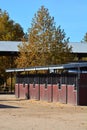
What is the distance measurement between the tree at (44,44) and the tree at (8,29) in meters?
23.3

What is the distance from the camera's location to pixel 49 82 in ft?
145

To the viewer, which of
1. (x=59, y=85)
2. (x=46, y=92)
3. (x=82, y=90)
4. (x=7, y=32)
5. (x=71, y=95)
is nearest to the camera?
(x=82, y=90)

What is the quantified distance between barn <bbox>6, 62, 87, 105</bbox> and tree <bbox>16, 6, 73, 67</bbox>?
6015 millimetres

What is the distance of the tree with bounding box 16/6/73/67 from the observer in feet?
193

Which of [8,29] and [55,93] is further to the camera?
[8,29]

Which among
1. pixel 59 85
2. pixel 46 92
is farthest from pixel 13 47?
pixel 59 85

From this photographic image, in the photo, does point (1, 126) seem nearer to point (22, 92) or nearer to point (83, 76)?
point (83, 76)

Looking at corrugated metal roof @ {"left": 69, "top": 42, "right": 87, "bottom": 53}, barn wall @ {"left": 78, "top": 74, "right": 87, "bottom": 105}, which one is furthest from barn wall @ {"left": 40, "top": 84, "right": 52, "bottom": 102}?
corrugated metal roof @ {"left": 69, "top": 42, "right": 87, "bottom": 53}

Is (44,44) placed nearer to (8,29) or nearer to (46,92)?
(46,92)

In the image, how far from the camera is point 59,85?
1650 inches

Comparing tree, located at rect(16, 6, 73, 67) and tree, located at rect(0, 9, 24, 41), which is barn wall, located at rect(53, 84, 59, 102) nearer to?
tree, located at rect(16, 6, 73, 67)

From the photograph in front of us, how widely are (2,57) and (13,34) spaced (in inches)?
301

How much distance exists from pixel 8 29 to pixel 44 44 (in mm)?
27903

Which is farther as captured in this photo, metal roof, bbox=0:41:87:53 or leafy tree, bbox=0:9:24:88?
leafy tree, bbox=0:9:24:88
